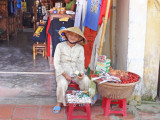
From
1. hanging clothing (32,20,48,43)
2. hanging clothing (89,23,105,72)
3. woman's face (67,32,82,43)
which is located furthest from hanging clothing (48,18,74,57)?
woman's face (67,32,82,43)

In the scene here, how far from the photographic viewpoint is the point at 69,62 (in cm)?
338

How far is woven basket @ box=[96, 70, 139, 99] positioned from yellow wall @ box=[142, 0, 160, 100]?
2.43 ft

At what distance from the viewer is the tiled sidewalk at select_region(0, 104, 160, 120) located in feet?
10.0

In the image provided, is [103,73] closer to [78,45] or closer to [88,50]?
[78,45]

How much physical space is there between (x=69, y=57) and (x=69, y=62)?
0.27ft

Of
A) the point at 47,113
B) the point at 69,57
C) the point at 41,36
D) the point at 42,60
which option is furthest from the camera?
the point at 42,60

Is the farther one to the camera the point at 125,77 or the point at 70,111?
the point at 125,77

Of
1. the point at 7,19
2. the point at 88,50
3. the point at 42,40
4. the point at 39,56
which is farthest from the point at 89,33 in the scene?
the point at 7,19

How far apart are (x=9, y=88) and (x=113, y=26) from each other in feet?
8.06

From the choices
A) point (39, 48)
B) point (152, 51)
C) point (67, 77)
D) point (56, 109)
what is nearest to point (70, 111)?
point (56, 109)

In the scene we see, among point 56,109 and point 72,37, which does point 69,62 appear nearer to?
point 72,37

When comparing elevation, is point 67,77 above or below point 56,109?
above

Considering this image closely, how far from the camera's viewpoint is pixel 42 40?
6195mm

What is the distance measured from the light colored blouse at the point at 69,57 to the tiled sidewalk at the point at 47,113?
613mm
